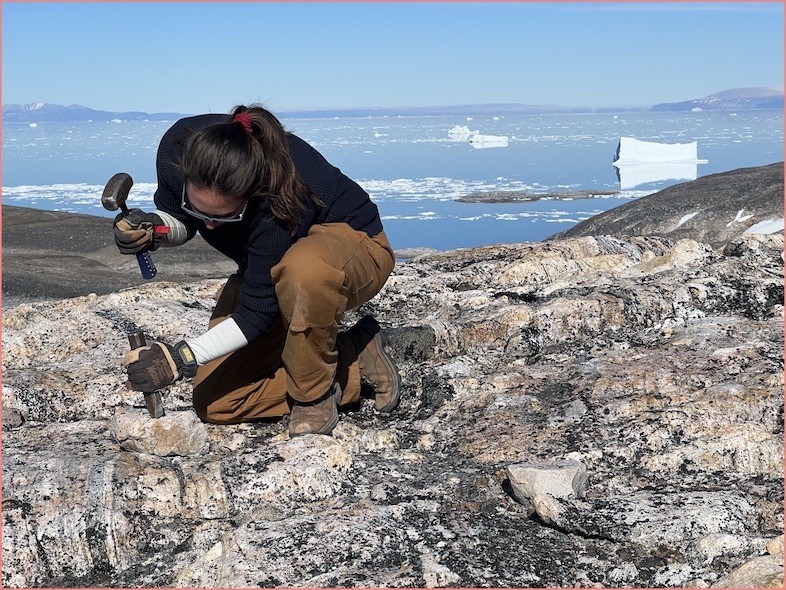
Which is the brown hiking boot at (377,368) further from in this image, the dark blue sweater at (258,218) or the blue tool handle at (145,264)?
the blue tool handle at (145,264)

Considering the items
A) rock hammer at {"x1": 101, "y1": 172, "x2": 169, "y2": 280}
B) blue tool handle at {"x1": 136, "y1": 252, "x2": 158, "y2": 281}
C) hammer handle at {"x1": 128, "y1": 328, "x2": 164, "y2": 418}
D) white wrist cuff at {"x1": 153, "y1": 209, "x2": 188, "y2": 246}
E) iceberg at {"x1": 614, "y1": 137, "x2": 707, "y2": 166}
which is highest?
iceberg at {"x1": 614, "y1": 137, "x2": 707, "y2": 166}

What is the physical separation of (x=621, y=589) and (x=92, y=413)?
2.77 meters

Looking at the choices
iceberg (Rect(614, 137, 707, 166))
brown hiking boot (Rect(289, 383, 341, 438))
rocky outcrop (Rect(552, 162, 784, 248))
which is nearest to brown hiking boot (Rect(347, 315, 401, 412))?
brown hiking boot (Rect(289, 383, 341, 438))

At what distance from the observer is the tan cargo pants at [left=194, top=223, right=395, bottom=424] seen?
345 centimetres

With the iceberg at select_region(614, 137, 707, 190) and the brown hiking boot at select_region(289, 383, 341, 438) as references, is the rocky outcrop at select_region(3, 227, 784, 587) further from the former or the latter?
the iceberg at select_region(614, 137, 707, 190)

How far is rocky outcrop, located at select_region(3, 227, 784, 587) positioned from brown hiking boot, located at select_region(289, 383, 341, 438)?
9 cm

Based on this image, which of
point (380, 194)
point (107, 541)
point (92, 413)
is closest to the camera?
point (107, 541)

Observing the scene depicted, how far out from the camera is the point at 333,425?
381 centimetres

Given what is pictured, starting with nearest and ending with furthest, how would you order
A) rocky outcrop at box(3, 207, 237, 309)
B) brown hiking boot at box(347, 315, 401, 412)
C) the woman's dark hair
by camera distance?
1. the woman's dark hair
2. brown hiking boot at box(347, 315, 401, 412)
3. rocky outcrop at box(3, 207, 237, 309)

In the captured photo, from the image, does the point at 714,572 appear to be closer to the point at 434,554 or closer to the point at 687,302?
the point at 434,554

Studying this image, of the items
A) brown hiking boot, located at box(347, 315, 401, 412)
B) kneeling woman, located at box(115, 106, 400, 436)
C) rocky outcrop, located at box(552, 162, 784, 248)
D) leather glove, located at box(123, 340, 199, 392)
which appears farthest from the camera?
rocky outcrop, located at box(552, 162, 784, 248)

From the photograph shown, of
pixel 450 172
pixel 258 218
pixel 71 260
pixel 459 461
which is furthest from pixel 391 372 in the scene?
pixel 450 172

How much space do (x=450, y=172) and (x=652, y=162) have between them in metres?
22.8

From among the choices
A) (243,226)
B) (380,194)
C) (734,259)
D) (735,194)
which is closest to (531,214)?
(380,194)
